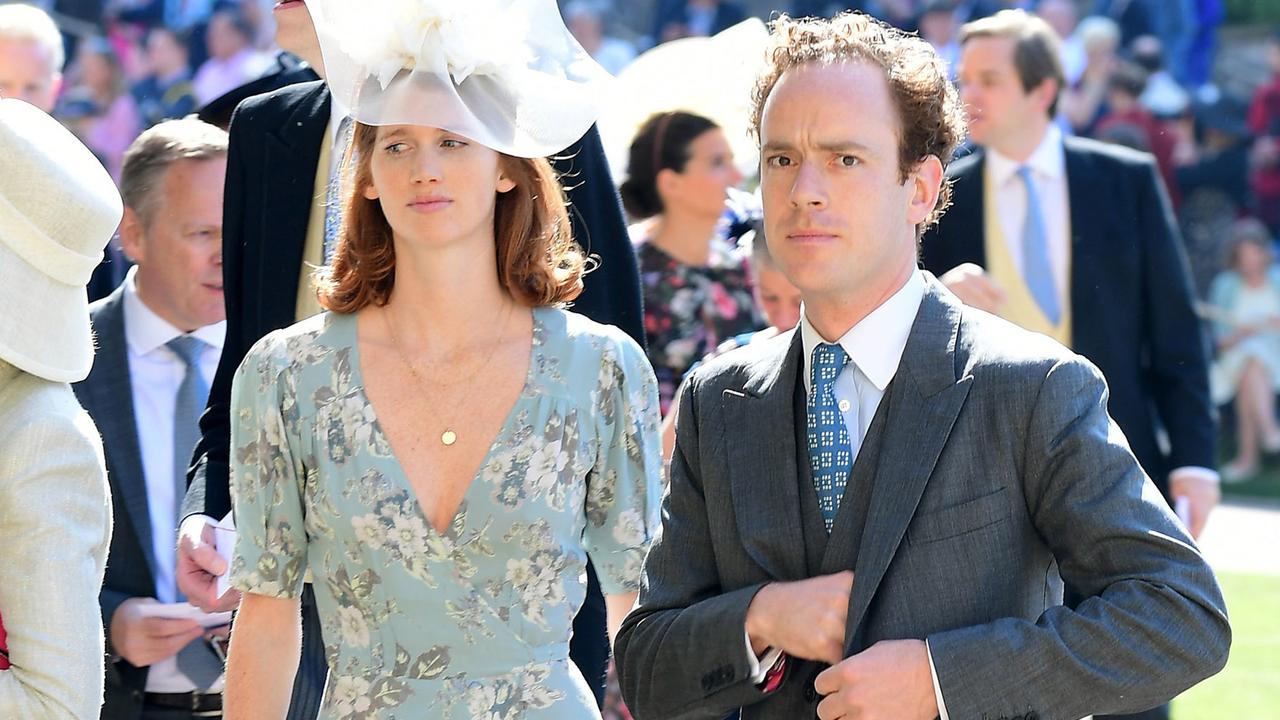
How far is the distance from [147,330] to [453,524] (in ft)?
5.24

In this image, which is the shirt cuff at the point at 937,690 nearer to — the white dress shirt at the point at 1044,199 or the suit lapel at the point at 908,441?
the suit lapel at the point at 908,441

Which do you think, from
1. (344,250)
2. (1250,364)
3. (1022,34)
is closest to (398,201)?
(344,250)

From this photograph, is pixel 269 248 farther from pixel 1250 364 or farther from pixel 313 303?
pixel 1250 364

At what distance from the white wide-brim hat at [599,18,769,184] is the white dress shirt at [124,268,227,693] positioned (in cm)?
229

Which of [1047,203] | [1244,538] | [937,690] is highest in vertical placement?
[1047,203]

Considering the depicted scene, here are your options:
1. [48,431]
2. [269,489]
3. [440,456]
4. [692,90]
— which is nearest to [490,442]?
[440,456]

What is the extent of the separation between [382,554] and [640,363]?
0.56 metres

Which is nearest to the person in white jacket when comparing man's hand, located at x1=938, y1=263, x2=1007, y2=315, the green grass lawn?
man's hand, located at x1=938, y1=263, x2=1007, y2=315

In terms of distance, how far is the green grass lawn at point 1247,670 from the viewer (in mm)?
7492

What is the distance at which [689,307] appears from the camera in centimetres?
→ 600

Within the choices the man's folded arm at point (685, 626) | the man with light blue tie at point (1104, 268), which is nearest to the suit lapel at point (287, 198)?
the man's folded arm at point (685, 626)

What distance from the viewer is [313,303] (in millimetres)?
3746

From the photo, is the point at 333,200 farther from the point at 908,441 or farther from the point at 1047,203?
the point at 1047,203

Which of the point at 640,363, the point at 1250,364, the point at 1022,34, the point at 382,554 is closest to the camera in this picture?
the point at 382,554
